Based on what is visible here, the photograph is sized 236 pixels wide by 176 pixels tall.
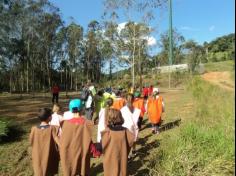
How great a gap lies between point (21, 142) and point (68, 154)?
20.2 ft

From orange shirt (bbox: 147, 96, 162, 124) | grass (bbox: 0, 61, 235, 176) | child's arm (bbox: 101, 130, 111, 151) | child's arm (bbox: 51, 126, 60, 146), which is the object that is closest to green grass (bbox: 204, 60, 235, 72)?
grass (bbox: 0, 61, 235, 176)

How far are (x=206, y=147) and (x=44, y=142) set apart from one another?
106 inches

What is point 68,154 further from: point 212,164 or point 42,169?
point 212,164

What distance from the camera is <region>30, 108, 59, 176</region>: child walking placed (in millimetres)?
6910

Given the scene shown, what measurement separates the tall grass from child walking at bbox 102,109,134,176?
778 millimetres

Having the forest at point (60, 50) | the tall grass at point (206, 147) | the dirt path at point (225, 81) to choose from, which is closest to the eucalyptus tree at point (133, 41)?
the forest at point (60, 50)

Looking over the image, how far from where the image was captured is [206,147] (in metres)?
7.13

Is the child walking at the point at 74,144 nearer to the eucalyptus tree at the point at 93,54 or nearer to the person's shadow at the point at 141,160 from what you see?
the person's shadow at the point at 141,160

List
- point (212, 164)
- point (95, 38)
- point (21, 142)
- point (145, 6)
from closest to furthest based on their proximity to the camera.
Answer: point (212, 164)
point (21, 142)
point (145, 6)
point (95, 38)

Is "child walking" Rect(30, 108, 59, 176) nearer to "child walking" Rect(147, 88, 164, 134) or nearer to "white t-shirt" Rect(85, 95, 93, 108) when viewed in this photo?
"child walking" Rect(147, 88, 164, 134)

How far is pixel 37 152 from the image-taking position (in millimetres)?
6984

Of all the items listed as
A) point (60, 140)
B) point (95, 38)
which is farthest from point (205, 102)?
point (95, 38)

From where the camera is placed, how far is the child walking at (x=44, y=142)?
6.91 metres

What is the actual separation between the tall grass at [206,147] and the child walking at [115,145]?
0.78 m
